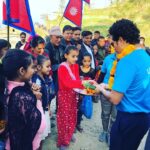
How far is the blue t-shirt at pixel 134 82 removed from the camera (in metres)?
2.94

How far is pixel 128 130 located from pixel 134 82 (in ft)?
1.57

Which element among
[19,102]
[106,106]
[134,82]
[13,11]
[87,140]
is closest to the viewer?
[19,102]

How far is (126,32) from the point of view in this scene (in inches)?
122

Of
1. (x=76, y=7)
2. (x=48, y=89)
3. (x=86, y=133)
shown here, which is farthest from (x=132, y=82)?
(x=76, y=7)

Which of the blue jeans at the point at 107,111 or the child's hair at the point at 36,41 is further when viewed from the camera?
the blue jeans at the point at 107,111

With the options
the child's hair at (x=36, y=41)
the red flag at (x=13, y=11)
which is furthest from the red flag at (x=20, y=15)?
the child's hair at (x=36, y=41)

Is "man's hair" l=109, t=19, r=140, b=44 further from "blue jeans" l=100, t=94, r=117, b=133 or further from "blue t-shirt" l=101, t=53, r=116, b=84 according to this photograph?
"blue jeans" l=100, t=94, r=117, b=133

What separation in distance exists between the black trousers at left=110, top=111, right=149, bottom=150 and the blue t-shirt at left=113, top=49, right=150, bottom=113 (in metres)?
0.07

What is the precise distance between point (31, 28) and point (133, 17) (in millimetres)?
28192

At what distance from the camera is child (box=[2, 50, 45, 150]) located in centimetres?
265

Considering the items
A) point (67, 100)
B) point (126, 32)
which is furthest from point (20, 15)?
point (126, 32)

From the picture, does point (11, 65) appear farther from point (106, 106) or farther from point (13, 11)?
point (106, 106)

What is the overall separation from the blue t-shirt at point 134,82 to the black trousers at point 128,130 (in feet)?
0.22

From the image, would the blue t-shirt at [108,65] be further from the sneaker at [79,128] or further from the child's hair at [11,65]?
the child's hair at [11,65]
